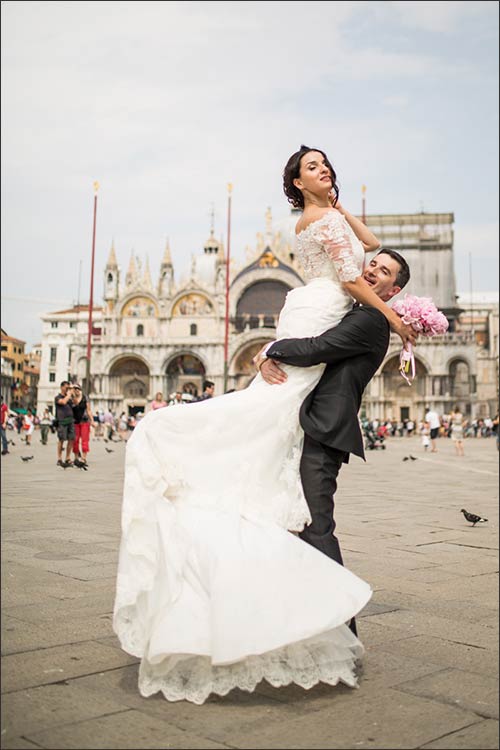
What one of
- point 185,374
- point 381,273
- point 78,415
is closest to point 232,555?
point 381,273

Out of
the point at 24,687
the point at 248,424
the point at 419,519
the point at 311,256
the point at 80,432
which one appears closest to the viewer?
the point at 24,687

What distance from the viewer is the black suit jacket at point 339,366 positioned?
2.79 meters

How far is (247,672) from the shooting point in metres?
2.41

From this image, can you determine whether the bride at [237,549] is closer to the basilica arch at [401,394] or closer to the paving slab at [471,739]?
the paving slab at [471,739]

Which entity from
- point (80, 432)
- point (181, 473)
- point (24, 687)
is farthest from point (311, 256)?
point (80, 432)

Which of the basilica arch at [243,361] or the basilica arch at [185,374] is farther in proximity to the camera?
the basilica arch at [185,374]

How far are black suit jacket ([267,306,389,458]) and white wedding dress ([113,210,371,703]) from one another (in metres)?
0.06

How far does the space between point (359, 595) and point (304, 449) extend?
0.55 metres

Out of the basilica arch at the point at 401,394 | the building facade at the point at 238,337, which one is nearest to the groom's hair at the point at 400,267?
the building facade at the point at 238,337

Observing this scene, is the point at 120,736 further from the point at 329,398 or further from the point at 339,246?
the point at 339,246

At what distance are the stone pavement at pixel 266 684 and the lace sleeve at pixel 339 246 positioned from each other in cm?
137

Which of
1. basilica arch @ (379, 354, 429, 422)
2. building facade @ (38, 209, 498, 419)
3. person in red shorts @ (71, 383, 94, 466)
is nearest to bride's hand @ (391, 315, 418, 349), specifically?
person in red shorts @ (71, 383, 94, 466)

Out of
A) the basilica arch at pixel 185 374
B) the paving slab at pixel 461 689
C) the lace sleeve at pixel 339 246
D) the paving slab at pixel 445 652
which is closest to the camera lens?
the paving slab at pixel 461 689

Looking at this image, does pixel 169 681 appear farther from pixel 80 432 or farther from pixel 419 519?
pixel 80 432
